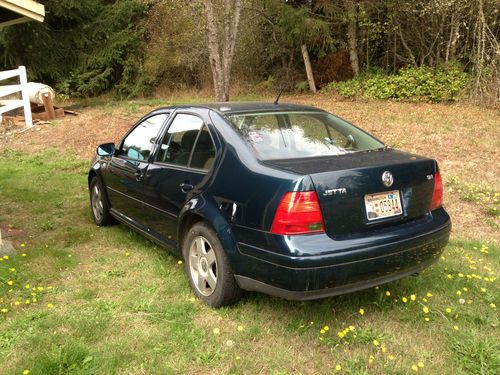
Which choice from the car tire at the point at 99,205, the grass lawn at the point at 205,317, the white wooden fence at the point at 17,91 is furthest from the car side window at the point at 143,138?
the white wooden fence at the point at 17,91

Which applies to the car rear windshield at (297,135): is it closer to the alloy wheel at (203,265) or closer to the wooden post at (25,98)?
the alloy wheel at (203,265)

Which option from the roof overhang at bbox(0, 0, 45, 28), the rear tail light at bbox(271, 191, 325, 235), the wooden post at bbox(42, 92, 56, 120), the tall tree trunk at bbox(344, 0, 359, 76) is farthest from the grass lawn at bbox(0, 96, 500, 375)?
the tall tree trunk at bbox(344, 0, 359, 76)

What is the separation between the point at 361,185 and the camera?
3.01m

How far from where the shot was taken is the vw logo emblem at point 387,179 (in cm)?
311

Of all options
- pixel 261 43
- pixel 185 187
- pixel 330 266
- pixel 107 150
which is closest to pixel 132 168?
pixel 107 150

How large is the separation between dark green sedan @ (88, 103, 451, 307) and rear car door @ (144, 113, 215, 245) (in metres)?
0.01

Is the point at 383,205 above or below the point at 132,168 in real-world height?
below

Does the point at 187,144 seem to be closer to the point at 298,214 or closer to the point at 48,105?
the point at 298,214

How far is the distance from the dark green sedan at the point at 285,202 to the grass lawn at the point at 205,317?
329 millimetres

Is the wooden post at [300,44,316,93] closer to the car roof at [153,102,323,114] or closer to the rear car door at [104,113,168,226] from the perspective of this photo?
Result: the rear car door at [104,113,168,226]

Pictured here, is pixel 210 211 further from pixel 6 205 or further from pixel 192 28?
pixel 192 28

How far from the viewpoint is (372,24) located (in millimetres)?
17062

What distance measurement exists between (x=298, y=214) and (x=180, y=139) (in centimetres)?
161

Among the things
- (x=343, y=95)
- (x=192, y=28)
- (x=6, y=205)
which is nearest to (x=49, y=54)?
(x=192, y=28)
